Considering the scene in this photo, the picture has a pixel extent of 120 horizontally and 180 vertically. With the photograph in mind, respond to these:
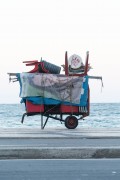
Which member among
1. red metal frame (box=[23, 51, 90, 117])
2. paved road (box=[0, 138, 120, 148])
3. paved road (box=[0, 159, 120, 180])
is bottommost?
paved road (box=[0, 159, 120, 180])

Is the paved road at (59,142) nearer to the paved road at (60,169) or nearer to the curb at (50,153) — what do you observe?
the curb at (50,153)

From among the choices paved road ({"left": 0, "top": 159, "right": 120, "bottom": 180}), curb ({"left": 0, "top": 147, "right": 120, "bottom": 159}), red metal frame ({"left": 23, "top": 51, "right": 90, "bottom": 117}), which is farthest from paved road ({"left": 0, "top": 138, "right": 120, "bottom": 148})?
red metal frame ({"left": 23, "top": 51, "right": 90, "bottom": 117})

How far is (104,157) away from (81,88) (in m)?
8.92

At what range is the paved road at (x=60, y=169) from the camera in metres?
10.7

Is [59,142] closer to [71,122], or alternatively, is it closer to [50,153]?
[50,153]

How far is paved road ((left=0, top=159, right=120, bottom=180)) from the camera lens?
10733 mm

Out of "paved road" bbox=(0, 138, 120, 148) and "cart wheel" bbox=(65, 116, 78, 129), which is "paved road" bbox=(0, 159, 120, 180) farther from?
"cart wheel" bbox=(65, 116, 78, 129)

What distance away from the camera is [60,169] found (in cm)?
1149

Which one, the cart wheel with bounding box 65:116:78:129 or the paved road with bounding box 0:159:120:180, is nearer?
the paved road with bounding box 0:159:120:180

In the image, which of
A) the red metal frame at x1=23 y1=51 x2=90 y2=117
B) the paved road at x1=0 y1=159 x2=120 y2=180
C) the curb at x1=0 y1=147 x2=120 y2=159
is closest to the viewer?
the paved road at x1=0 y1=159 x2=120 y2=180

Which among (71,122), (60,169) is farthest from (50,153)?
(71,122)

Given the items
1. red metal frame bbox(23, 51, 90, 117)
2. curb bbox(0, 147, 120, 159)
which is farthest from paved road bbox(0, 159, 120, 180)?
red metal frame bbox(23, 51, 90, 117)

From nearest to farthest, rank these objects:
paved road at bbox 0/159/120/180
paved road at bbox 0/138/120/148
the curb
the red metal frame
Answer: paved road at bbox 0/159/120/180, the curb, paved road at bbox 0/138/120/148, the red metal frame

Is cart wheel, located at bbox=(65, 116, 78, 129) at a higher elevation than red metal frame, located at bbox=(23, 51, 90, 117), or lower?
lower
